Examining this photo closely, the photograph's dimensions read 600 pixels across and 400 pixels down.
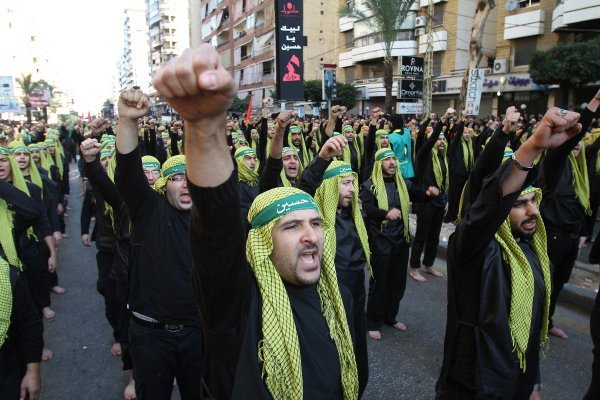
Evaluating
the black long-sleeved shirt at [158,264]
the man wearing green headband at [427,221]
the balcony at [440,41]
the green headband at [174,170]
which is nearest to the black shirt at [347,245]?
the black long-sleeved shirt at [158,264]

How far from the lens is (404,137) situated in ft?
31.5

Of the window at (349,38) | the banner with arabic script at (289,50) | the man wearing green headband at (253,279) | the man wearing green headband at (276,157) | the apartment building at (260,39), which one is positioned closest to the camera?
the man wearing green headband at (253,279)

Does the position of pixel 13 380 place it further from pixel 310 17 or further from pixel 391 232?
pixel 310 17

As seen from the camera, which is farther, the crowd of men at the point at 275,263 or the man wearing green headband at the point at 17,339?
the man wearing green headband at the point at 17,339

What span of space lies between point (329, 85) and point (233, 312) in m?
10.9

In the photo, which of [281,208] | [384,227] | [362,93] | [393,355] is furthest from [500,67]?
[281,208]

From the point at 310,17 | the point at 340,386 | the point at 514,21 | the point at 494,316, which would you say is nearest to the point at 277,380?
the point at 340,386

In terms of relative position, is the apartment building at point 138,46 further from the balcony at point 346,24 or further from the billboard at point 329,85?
the billboard at point 329,85

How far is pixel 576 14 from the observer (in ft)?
65.5

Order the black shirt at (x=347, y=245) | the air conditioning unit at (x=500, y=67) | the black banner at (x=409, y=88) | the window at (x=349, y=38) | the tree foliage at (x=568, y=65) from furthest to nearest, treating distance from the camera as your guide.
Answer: the window at (x=349, y=38) → the air conditioning unit at (x=500, y=67) → the tree foliage at (x=568, y=65) → the black banner at (x=409, y=88) → the black shirt at (x=347, y=245)

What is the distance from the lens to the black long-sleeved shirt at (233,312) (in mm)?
1189

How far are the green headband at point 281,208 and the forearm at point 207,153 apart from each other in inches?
27.3

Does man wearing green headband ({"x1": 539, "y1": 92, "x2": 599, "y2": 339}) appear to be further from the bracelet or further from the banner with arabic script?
the banner with arabic script

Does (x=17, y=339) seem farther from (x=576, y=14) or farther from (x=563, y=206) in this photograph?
(x=576, y=14)
